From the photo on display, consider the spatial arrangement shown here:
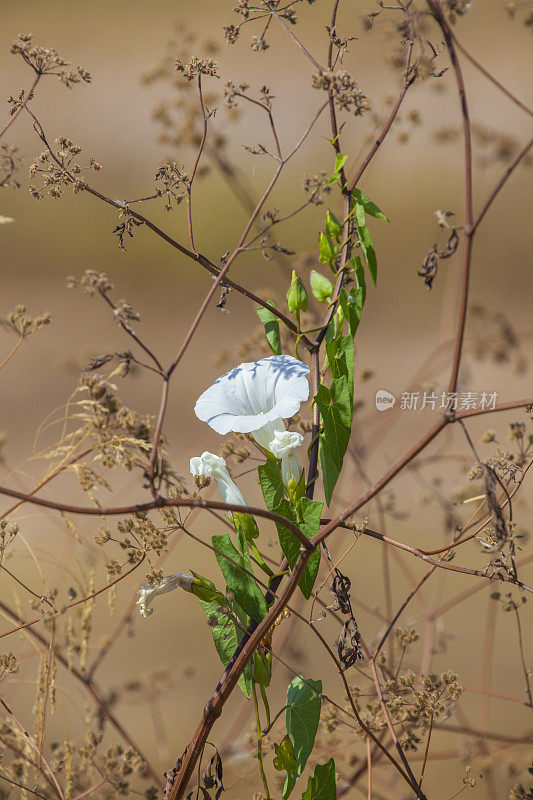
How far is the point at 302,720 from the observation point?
0.41 meters

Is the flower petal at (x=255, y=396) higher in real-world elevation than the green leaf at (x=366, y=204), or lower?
lower

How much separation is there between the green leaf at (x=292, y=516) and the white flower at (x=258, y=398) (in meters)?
0.03

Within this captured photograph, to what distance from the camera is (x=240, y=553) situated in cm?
42

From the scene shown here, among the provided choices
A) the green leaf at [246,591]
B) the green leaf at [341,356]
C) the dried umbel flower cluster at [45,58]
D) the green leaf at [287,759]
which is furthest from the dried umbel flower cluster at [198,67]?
the green leaf at [287,759]

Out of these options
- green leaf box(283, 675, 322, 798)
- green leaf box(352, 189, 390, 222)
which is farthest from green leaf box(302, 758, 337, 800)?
green leaf box(352, 189, 390, 222)

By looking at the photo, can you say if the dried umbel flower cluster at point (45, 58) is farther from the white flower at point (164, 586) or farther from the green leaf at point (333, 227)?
the white flower at point (164, 586)

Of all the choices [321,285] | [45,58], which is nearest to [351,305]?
[321,285]

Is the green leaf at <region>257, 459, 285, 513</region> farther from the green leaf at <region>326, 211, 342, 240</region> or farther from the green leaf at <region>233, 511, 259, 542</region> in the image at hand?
the green leaf at <region>326, 211, 342, 240</region>

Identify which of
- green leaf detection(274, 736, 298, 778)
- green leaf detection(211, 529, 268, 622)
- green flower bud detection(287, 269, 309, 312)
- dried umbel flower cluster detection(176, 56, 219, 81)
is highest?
dried umbel flower cluster detection(176, 56, 219, 81)

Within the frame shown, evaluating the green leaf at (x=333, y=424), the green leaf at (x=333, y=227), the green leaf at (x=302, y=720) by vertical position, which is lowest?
the green leaf at (x=302, y=720)

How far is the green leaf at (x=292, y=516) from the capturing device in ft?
1.28

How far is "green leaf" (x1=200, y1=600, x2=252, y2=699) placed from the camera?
40cm

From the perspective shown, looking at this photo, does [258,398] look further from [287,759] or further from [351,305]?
[287,759]

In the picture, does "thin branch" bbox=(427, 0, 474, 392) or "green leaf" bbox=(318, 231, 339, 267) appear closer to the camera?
"thin branch" bbox=(427, 0, 474, 392)
